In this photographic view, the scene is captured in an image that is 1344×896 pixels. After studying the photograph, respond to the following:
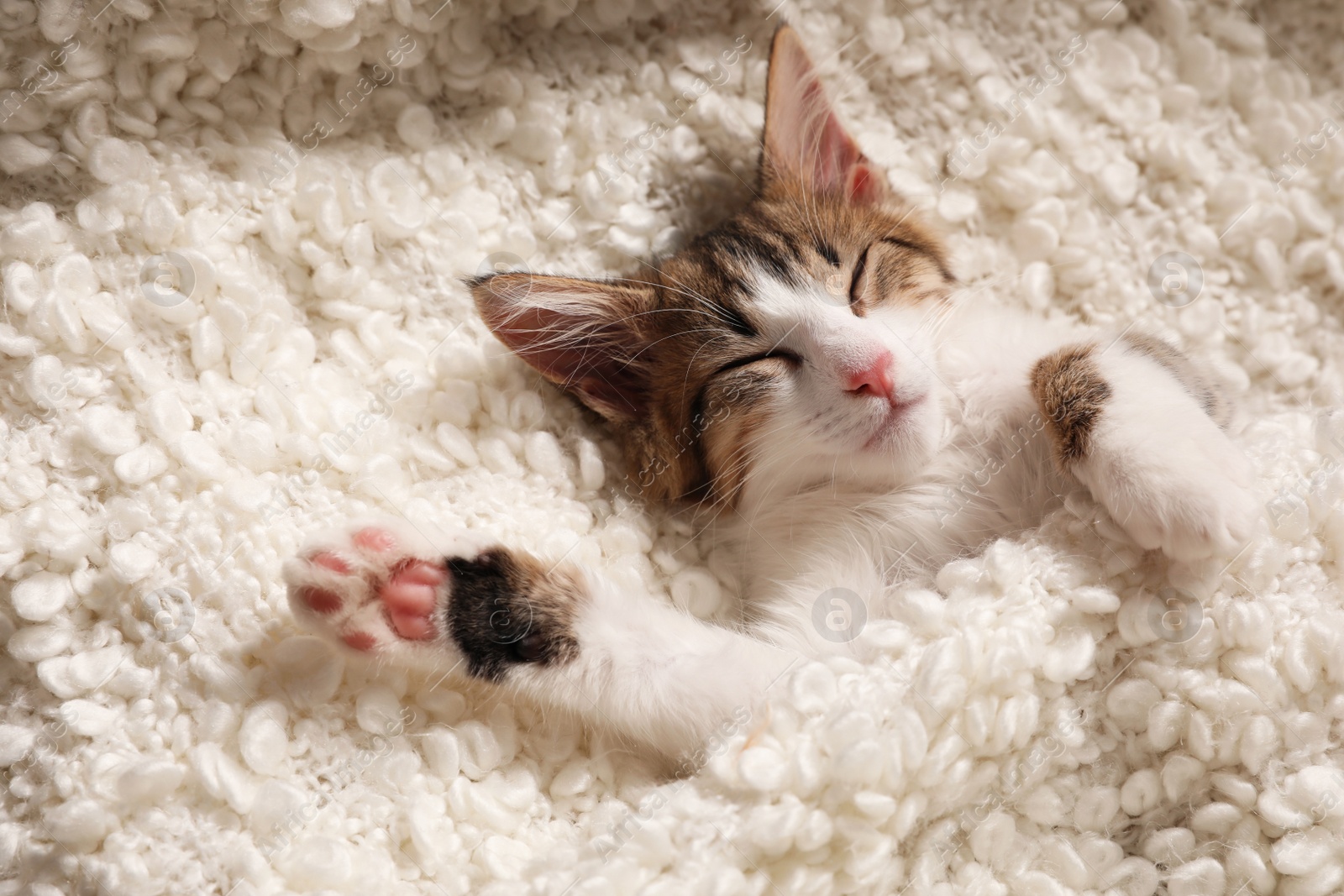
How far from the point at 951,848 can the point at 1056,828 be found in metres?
0.14

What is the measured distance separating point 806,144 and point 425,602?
3.37 feet

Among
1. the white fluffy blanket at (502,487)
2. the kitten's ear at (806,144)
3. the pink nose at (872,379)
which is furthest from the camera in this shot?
the kitten's ear at (806,144)

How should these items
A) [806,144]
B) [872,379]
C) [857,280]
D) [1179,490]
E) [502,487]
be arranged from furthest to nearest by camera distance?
1. [806,144]
2. [857,280]
3. [502,487]
4. [872,379]
5. [1179,490]

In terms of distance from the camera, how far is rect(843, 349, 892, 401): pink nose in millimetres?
1335

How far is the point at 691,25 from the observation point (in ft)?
5.76

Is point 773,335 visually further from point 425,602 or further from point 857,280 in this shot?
point 425,602

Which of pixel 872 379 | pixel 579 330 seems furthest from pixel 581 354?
pixel 872 379

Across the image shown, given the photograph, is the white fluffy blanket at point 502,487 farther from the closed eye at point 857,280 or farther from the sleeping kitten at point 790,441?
the closed eye at point 857,280

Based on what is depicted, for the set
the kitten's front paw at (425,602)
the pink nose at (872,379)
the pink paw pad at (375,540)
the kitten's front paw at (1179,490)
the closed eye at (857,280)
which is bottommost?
the kitten's front paw at (1179,490)

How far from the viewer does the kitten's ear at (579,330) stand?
1.46 meters

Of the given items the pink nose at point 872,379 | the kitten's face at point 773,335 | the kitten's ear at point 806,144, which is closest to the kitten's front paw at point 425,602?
the kitten's face at point 773,335

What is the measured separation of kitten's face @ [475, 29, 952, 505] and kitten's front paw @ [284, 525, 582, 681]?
0.37 meters

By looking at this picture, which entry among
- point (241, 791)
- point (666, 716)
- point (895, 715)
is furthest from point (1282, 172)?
point (241, 791)

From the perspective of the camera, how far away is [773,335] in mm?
1467
